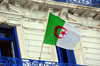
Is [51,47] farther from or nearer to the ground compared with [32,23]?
nearer to the ground

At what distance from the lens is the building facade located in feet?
48.4

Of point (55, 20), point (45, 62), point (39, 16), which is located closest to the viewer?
point (55, 20)

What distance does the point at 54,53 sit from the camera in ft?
49.7

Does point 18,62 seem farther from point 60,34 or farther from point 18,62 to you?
point 60,34

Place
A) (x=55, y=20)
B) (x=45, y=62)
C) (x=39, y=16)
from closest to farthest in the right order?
(x=55, y=20) < (x=45, y=62) < (x=39, y=16)

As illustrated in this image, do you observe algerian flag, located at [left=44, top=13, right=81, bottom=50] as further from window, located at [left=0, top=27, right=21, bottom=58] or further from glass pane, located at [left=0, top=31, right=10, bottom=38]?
glass pane, located at [left=0, top=31, right=10, bottom=38]

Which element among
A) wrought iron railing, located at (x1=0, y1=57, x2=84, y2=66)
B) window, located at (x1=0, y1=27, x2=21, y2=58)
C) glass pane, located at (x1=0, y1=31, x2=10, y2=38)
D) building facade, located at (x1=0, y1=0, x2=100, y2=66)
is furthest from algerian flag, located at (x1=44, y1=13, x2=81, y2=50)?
glass pane, located at (x1=0, y1=31, x2=10, y2=38)

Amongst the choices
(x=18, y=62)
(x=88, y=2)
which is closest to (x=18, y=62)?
(x=18, y=62)

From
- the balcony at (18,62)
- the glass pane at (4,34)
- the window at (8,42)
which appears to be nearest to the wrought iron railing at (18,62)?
the balcony at (18,62)

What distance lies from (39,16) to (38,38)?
112 cm

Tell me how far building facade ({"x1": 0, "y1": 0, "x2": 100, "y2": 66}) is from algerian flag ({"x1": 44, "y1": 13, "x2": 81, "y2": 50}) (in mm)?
1394

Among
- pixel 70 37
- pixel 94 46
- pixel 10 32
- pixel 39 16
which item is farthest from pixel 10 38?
pixel 94 46

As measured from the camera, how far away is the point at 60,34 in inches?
544

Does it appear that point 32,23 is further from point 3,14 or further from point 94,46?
point 94,46
